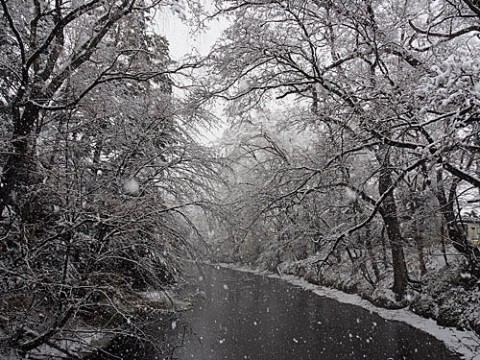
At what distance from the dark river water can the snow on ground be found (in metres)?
0.21

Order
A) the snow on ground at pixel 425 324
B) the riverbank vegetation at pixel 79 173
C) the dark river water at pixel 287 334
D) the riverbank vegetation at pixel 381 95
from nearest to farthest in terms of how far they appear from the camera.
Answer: the riverbank vegetation at pixel 79 173
the riverbank vegetation at pixel 381 95
the snow on ground at pixel 425 324
the dark river water at pixel 287 334

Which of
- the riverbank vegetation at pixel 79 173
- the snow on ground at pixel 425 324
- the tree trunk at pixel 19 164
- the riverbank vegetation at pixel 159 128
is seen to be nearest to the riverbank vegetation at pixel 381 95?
the riverbank vegetation at pixel 159 128

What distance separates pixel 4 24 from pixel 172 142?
13.5 feet

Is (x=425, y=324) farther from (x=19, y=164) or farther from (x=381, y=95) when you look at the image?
(x=19, y=164)

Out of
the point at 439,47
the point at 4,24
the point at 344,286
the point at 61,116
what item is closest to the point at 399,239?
the point at 344,286

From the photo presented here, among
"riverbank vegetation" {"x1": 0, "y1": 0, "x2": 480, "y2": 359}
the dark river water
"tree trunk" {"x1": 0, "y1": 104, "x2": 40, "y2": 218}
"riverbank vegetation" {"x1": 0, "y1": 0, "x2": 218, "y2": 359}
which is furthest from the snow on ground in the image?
"tree trunk" {"x1": 0, "y1": 104, "x2": 40, "y2": 218}

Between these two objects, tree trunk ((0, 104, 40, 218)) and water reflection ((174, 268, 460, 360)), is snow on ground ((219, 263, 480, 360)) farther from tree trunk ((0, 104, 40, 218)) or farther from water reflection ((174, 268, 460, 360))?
tree trunk ((0, 104, 40, 218))

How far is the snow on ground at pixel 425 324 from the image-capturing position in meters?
7.28

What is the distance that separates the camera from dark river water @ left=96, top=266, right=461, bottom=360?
788 cm

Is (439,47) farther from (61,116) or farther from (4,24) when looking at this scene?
(4,24)

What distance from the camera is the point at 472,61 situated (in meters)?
3.84

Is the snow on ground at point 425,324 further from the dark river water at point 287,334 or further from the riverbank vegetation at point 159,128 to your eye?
the riverbank vegetation at point 159,128

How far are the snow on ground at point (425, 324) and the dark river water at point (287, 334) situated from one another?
21 cm

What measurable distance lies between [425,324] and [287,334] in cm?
348
